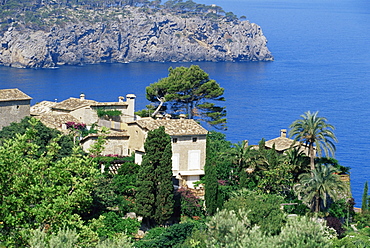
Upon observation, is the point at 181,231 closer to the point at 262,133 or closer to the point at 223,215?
the point at 223,215

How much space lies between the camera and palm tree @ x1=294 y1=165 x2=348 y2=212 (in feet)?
113

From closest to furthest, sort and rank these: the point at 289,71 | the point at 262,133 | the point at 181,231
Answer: the point at 181,231 < the point at 262,133 < the point at 289,71

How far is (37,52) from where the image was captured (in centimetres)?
19625

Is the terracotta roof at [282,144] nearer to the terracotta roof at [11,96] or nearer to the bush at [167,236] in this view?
the bush at [167,236]

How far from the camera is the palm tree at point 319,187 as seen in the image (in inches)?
1355

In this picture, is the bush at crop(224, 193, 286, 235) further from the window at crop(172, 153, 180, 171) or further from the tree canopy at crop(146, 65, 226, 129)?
the tree canopy at crop(146, 65, 226, 129)

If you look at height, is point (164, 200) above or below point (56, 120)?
below

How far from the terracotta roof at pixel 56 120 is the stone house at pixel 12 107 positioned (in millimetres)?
1057

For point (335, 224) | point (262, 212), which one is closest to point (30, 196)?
point (262, 212)

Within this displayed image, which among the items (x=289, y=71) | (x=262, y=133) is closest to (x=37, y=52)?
(x=289, y=71)

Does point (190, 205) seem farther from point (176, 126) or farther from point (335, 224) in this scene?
point (335, 224)

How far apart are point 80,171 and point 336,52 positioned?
569 ft

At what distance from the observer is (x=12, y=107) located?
40.8m

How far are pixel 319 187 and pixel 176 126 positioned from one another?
9.17 metres
